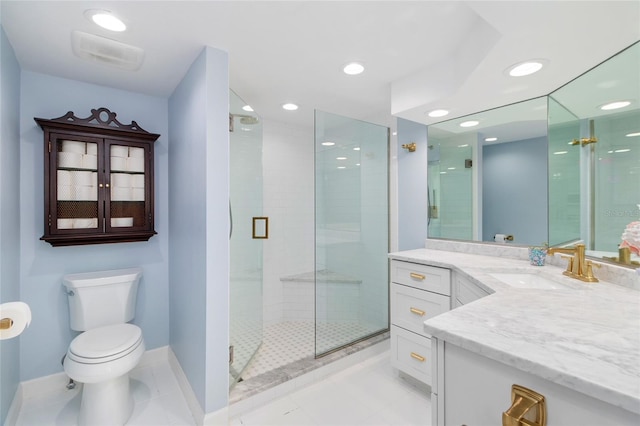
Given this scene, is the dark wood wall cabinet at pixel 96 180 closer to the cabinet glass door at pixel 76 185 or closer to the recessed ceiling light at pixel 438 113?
the cabinet glass door at pixel 76 185

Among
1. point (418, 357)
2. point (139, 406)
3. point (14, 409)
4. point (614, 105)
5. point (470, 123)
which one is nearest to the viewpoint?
point (614, 105)

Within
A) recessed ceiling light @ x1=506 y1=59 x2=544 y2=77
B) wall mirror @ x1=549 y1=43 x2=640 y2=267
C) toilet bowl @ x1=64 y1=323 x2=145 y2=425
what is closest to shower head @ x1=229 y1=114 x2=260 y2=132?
toilet bowl @ x1=64 y1=323 x2=145 y2=425

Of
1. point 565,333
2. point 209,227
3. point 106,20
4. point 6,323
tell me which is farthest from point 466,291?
point 106,20

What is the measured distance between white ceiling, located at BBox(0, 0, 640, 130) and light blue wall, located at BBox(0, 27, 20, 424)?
0.63 feet

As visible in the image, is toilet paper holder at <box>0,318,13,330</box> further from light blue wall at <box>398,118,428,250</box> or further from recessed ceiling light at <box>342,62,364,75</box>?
light blue wall at <box>398,118,428,250</box>

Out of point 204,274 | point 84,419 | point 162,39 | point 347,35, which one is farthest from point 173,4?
point 84,419

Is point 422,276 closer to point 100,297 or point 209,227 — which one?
point 209,227

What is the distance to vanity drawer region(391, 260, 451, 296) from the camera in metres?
2.00

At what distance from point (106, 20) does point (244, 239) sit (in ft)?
5.16

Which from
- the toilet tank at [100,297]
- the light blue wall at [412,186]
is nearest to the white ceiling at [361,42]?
the light blue wall at [412,186]

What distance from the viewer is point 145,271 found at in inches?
99.7

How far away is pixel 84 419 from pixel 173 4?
7.83ft

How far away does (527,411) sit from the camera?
69 centimetres

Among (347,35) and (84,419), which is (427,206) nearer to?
(347,35)
